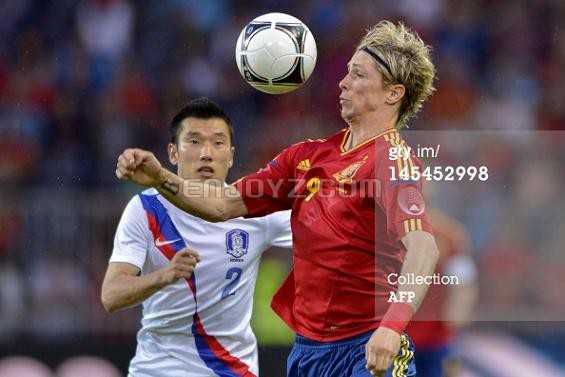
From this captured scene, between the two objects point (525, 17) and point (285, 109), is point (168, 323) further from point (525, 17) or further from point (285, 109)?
point (525, 17)

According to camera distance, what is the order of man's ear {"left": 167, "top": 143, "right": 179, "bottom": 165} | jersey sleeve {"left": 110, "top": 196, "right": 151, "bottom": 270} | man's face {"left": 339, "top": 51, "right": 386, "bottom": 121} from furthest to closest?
man's ear {"left": 167, "top": 143, "right": 179, "bottom": 165} < jersey sleeve {"left": 110, "top": 196, "right": 151, "bottom": 270} < man's face {"left": 339, "top": 51, "right": 386, "bottom": 121}

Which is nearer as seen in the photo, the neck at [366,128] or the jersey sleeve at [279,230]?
the neck at [366,128]

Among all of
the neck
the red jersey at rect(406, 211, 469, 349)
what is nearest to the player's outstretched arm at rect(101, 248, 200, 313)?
the neck

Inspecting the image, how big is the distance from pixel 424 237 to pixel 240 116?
788 cm

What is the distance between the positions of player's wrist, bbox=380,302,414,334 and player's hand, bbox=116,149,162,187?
124cm

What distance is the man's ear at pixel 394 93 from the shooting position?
5.24m

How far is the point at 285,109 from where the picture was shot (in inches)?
497

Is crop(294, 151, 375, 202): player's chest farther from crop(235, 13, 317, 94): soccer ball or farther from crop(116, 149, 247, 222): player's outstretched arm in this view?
crop(235, 13, 317, 94): soccer ball

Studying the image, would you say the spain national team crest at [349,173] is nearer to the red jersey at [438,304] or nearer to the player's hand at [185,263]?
the player's hand at [185,263]

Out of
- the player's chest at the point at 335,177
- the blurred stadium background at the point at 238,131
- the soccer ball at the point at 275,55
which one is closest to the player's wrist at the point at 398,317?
the player's chest at the point at 335,177

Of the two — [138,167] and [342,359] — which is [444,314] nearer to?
[342,359]

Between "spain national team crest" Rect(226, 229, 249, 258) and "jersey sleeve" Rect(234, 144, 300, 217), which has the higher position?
"jersey sleeve" Rect(234, 144, 300, 217)

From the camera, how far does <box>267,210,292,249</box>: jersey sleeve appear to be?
618 centimetres

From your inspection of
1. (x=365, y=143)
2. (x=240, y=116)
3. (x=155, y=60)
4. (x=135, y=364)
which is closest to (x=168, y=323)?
(x=135, y=364)
